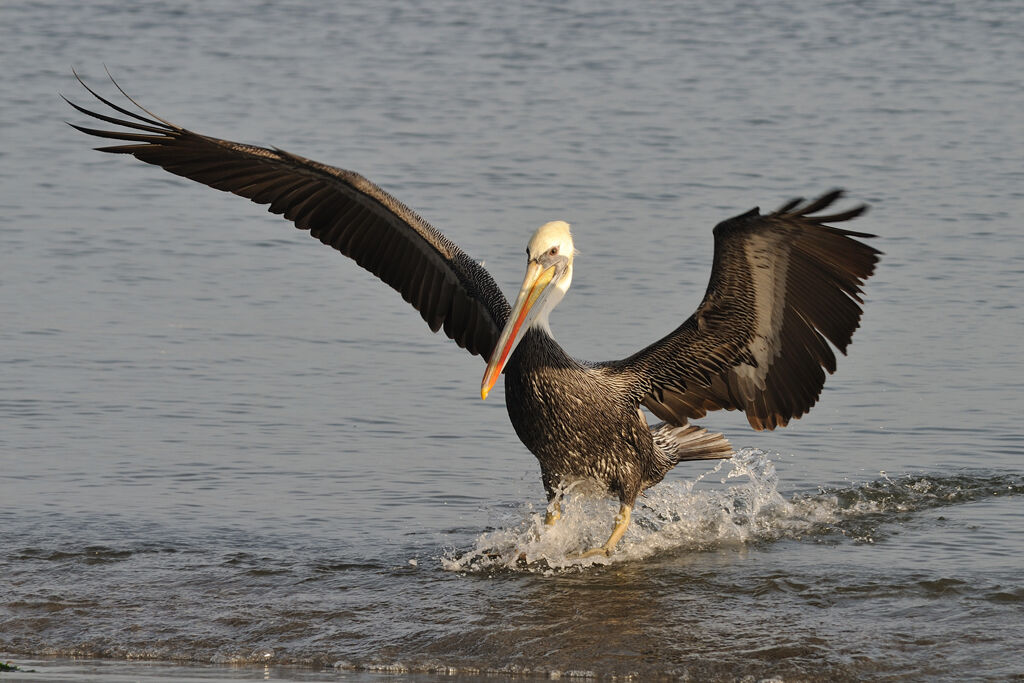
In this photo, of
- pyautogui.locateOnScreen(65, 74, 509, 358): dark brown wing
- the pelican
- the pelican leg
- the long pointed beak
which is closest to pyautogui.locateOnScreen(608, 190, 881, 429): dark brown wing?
the pelican

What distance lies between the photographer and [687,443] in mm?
7660

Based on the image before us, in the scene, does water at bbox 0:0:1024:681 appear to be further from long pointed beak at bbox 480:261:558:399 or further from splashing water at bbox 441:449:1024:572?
long pointed beak at bbox 480:261:558:399

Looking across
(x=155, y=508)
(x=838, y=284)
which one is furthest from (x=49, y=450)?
(x=838, y=284)

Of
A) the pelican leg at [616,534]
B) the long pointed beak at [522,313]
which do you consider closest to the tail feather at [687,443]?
the pelican leg at [616,534]

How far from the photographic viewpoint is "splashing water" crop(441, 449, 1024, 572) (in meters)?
7.07

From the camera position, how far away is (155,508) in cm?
757

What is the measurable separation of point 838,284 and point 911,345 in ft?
12.1

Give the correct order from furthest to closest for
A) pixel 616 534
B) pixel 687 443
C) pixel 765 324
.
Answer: pixel 687 443 → pixel 616 534 → pixel 765 324

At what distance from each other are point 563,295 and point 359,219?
105 cm

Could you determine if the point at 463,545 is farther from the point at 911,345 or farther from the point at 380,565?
the point at 911,345

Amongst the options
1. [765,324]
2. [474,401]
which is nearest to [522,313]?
[765,324]

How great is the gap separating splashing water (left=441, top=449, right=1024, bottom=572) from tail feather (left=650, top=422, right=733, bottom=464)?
19 cm

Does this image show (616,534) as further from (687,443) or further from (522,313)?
(522,313)

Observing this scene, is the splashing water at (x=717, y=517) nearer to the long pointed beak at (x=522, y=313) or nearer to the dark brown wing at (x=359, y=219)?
the long pointed beak at (x=522, y=313)
